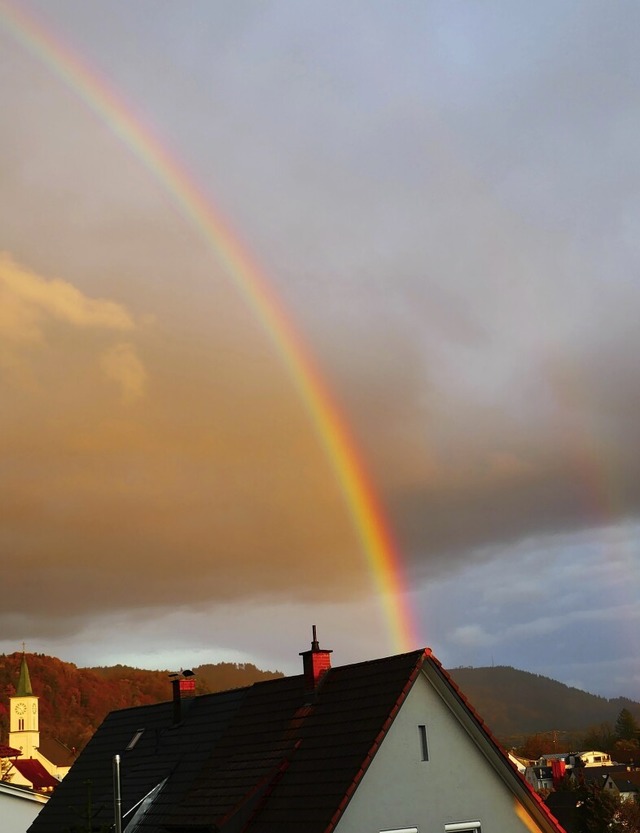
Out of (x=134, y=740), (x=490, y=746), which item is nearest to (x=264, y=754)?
(x=490, y=746)

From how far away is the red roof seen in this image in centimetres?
11900

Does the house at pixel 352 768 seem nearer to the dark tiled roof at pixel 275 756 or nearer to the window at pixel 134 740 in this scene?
the dark tiled roof at pixel 275 756

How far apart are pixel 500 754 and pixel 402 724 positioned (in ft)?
9.00

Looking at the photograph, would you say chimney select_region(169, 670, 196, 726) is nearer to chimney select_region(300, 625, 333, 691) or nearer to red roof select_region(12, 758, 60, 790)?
chimney select_region(300, 625, 333, 691)

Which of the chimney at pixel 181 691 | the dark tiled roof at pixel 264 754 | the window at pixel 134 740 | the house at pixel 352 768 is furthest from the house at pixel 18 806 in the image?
the house at pixel 352 768

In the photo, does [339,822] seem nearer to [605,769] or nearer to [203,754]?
[203,754]

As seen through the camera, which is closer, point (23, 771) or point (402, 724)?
point (402, 724)

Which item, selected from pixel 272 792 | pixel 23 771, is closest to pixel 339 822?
pixel 272 792

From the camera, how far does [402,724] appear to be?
23.5m

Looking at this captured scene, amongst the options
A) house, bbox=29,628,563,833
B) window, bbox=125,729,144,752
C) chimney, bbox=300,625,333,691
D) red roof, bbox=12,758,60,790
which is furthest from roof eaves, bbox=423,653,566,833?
red roof, bbox=12,758,60,790

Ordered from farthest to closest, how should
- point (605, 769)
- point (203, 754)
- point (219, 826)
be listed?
point (605, 769) → point (203, 754) → point (219, 826)

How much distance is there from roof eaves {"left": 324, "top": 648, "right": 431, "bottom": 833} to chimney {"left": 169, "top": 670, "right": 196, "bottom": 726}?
12.5 meters

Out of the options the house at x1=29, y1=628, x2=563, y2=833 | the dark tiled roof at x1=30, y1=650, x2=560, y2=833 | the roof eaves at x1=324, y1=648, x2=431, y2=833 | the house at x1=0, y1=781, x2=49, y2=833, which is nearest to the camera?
the roof eaves at x1=324, y1=648, x2=431, y2=833

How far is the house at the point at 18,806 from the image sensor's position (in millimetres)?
42438
